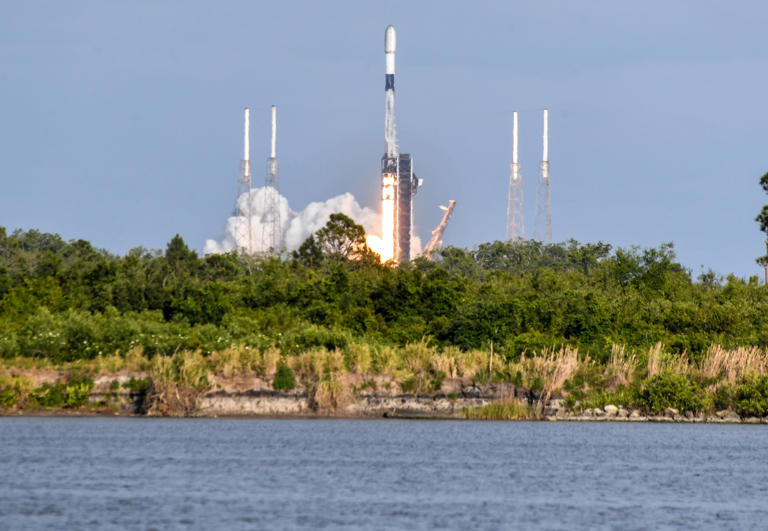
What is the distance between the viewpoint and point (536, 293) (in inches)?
3413

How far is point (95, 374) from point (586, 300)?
29521 millimetres

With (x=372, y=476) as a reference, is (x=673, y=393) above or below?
above

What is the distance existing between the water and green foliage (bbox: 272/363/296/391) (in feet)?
12.4

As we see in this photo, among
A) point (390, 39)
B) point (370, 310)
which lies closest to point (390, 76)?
point (390, 39)

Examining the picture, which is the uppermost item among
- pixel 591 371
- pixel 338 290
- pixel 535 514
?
pixel 338 290

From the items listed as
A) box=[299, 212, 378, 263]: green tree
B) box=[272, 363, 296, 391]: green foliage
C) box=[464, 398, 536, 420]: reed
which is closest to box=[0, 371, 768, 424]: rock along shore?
box=[464, 398, 536, 420]: reed

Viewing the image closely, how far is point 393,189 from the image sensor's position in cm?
17462

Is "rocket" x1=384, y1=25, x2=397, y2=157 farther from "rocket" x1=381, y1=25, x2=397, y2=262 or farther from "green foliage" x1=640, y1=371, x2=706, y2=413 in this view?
"green foliage" x1=640, y1=371, x2=706, y2=413

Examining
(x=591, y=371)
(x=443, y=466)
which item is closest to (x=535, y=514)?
(x=443, y=466)

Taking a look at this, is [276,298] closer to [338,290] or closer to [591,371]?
[338,290]

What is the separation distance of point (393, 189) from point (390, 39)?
1936 cm

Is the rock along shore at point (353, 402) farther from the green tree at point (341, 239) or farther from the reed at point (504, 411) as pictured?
the green tree at point (341, 239)

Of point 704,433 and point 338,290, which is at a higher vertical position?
point 338,290

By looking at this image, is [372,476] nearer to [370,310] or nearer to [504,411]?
[504,411]
